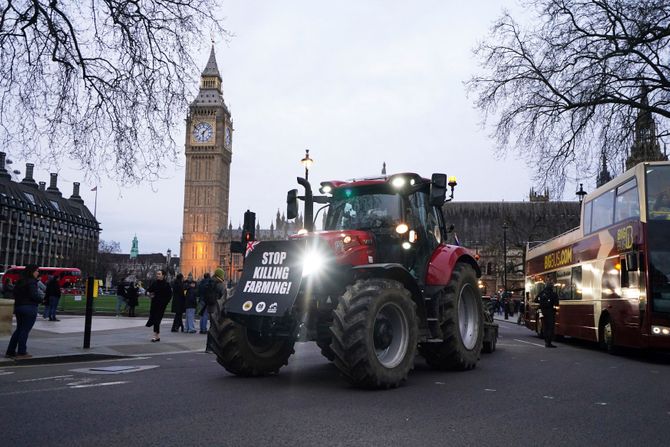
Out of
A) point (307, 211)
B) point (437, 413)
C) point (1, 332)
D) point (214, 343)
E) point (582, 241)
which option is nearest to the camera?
point (437, 413)

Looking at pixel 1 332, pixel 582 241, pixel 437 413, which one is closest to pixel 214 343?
pixel 437 413

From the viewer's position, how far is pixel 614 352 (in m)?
13.9

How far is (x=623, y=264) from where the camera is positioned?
12.4 meters

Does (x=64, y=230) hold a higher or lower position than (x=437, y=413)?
higher

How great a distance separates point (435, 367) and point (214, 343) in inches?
147

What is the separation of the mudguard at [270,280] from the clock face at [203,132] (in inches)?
5136

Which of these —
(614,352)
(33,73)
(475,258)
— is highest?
(33,73)

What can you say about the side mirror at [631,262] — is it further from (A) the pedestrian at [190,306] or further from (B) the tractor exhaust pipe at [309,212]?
(A) the pedestrian at [190,306]

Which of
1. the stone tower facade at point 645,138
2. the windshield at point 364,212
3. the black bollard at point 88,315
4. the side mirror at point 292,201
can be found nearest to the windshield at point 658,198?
the windshield at point 364,212

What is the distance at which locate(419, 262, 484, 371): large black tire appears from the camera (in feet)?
28.7

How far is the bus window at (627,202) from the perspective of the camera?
12.3m

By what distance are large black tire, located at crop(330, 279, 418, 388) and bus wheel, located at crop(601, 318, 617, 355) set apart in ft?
26.6

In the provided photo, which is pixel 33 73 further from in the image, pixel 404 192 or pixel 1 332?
pixel 404 192

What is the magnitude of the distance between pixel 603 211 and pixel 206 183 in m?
131
